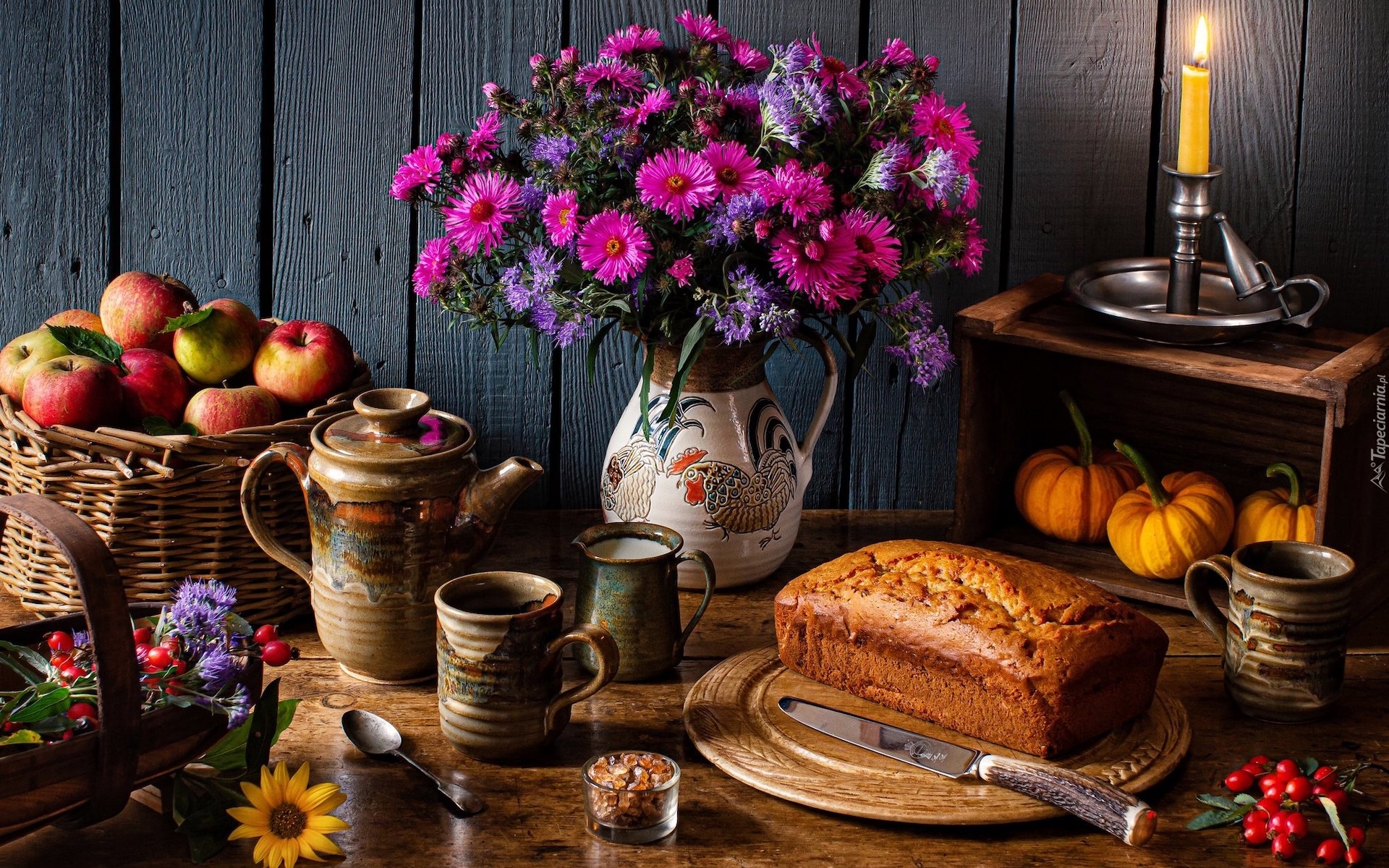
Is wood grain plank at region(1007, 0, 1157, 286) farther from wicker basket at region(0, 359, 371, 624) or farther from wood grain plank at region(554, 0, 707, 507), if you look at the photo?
wicker basket at region(0, 359, 371, 624)

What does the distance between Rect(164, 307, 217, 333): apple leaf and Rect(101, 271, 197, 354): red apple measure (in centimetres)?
3

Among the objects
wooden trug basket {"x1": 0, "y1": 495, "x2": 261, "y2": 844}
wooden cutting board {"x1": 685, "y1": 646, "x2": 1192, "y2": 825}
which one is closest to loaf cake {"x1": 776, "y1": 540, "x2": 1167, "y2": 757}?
wooden cutting board {"x1": 685, "y1": 646, "x2": 1192, "y2": 825}

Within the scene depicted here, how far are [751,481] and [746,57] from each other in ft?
1.45

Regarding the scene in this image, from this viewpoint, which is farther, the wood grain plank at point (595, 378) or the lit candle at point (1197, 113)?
the wood grain plank at point (595, 378)

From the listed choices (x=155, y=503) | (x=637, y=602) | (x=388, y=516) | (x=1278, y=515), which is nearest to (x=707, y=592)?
(x=637, y=602)

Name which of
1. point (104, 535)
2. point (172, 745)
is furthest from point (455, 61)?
point (172, 745)

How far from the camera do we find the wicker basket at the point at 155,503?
1.24 m

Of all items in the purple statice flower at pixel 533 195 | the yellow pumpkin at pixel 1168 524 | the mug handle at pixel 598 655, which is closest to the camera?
the mug handle at pixel 598 655

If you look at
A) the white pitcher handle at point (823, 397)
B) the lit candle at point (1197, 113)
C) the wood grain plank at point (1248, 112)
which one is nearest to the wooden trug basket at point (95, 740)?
the white pitcher handle at point (823, 397)

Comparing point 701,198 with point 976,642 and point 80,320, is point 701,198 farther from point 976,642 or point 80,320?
point 80,320

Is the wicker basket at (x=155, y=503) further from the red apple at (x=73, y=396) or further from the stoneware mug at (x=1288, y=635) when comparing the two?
the stoneware mug at (x=1288, y=635)

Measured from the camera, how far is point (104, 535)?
1268 mm

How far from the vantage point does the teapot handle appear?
1.22 meters

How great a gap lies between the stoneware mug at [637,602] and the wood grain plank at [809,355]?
358mm
